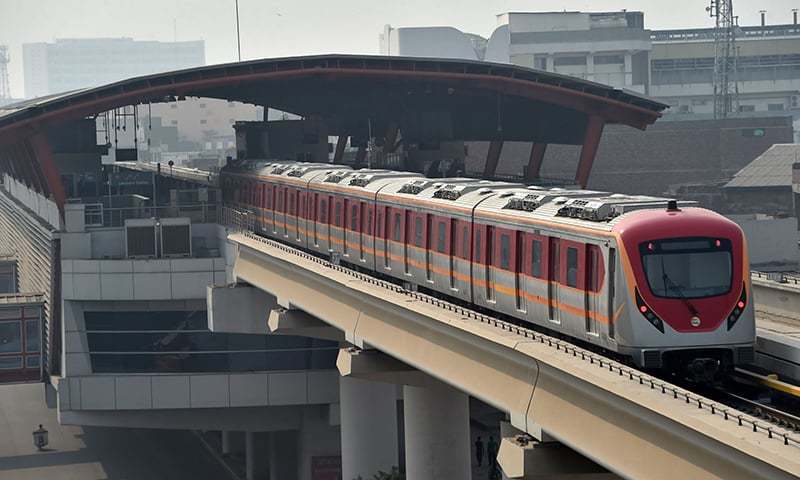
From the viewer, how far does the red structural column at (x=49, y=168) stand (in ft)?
224

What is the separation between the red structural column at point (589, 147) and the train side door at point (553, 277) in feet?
159

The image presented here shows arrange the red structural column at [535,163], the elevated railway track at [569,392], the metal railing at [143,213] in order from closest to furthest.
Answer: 1. the elevated railway track at [569,392]
2. the metal railing at [143,213]
3. the red structural column at [535,163]

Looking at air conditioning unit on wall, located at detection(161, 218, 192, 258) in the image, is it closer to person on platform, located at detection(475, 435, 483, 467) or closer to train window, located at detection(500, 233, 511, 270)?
person on platform, located at detection(475, 435, 483, 467)

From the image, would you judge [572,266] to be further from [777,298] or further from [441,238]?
[777,298]

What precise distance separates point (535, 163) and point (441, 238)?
44.3 metres

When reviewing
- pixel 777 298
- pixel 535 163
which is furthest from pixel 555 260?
pixel 535 163

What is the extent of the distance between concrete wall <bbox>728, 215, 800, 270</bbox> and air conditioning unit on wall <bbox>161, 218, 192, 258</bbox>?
2915cm

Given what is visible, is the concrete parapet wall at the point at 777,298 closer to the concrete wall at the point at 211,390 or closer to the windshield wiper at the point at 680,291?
the windshield wiper at the point at 680,291

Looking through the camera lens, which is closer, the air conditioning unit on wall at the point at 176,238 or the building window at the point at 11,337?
the air conditioning unit on wall at the point at 176,238

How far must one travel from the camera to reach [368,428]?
53406 millimetres

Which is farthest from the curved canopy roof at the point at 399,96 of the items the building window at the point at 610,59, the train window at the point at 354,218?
the building window at the point at 610,59

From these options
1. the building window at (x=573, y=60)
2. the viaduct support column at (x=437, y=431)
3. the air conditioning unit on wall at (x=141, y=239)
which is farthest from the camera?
the building window at (x=573, y=60)

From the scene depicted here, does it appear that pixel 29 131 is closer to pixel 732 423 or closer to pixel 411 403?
pixel 411 403

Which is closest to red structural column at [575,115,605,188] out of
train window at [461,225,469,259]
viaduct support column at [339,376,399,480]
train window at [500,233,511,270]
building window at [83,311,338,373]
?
building window at [83,311,338,373]
